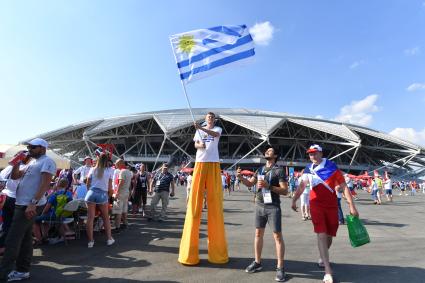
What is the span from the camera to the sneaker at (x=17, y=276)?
3.96 m

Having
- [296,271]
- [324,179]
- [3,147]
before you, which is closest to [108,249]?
[296,271]

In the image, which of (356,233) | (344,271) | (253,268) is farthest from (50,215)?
(356,233)

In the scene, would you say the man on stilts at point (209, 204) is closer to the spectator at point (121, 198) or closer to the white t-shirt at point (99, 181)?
the white t-shirt at point (99, 181)

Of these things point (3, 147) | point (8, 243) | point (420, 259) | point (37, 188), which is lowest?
point (420, 259)

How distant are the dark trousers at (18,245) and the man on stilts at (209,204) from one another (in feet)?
6.69

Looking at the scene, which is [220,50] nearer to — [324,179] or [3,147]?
[324,179]

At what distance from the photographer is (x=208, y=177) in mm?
4996

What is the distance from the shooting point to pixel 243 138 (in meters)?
58.7

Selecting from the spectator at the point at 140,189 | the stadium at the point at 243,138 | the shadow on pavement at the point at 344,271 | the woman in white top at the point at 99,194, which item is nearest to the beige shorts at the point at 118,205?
the woman in white top at the point at 99,194

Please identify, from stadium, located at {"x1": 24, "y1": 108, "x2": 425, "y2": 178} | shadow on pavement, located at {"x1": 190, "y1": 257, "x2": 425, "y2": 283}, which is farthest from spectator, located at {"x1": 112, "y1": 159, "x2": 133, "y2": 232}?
stadium, located at {"x1": 24, "y1": 108, "x2": 425, "y2": 178}

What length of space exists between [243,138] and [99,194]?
175ft

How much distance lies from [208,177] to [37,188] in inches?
91.1

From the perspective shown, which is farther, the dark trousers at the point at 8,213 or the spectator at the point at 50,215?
the spectator at the point at 50,215

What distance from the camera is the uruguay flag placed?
5664mm
